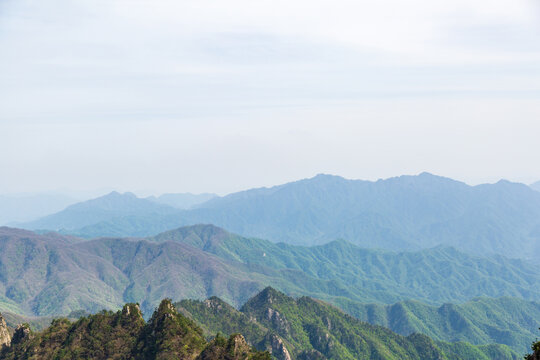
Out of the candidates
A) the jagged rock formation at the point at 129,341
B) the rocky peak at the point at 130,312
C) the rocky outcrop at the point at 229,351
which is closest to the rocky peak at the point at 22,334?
the jagged rock formation at the point at 129,341

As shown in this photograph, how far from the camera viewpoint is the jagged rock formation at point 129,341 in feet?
361

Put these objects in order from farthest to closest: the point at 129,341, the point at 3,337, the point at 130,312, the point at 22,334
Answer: the point at 3,337
the point at 22,334
the point at 130,312
the point at 129,341

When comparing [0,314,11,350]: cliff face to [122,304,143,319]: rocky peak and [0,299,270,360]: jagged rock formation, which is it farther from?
[122,304,143,319]: rocky peak

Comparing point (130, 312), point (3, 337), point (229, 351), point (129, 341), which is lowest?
point (3, 337)

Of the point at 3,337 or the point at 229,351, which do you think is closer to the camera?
the point at 229,351

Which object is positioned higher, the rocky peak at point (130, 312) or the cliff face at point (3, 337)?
the rocky peak at point (130, 312)

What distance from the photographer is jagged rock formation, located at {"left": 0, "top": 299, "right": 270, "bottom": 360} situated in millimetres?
110125

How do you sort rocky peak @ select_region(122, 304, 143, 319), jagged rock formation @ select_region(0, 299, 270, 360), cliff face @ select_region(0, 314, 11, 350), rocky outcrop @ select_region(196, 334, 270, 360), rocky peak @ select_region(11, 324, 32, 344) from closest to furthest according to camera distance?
rocky outcrop @ select_region(196, 334, 270, 360), jagged rock formation @ select_region(0, 299, 270, 360), rocky peak @ select_region(122, 304, 143, 319), rocky peak @ select_region(11, 324, 32, 344), cliff face @ select_region(0, 314, 11, 350)

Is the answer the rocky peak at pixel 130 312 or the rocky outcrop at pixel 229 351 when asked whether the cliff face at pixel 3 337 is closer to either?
the rocky peak at pixel 130 312

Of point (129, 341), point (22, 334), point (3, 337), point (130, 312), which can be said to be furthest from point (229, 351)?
point (3, 337)

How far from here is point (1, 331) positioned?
139250mm

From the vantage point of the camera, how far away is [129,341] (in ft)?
404

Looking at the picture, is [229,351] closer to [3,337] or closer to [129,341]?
[129,341]

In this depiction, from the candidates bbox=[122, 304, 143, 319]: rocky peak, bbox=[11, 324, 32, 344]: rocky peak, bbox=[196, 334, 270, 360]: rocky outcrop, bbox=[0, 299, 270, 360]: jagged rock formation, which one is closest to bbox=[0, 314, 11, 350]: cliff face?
bbox=[11, 324, 32, 344]: rocky peak
